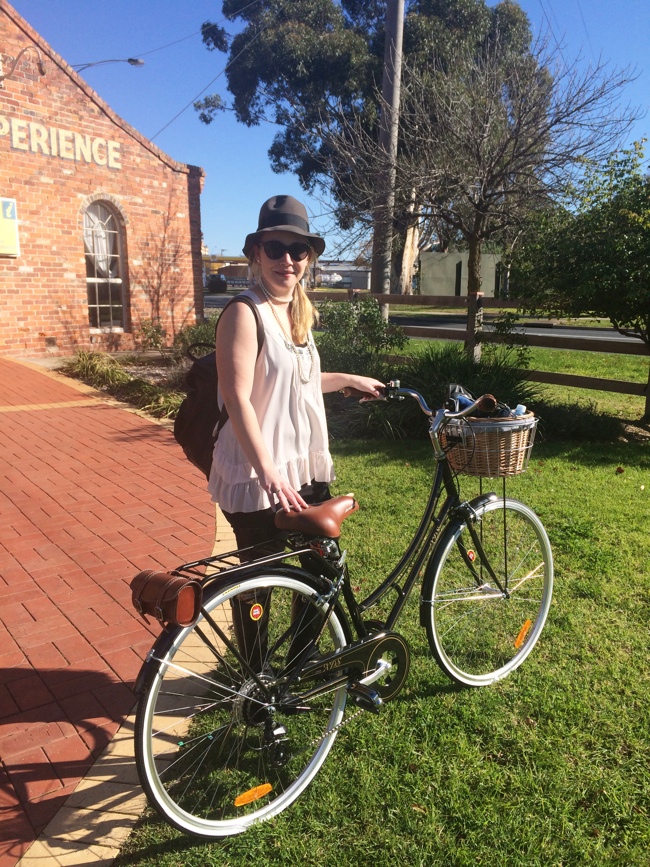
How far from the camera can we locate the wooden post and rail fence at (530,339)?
26.6ft

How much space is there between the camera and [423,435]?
25.6ft

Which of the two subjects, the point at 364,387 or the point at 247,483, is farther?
the point at 364,387

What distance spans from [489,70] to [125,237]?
8233 millimetres

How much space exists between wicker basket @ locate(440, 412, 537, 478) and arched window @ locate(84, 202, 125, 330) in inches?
518

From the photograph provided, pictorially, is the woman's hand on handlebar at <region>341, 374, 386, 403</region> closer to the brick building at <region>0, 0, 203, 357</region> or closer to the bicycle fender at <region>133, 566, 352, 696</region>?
the bicycle fender at <region>133, 566, 352, 696</region>

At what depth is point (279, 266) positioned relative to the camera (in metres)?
2.52

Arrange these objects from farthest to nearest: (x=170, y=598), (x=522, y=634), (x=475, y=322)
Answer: (x=475, y=322), (x=522, y=634), (x=170, y=598)

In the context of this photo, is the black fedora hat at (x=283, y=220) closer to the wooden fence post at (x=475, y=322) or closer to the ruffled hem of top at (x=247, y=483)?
the ruffled hem of top at (x=247, y=483)

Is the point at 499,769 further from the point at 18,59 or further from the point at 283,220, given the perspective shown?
the point at 18,59

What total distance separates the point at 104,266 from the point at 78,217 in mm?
Answer: 1200

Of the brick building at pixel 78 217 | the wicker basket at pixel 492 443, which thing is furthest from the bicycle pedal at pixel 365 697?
the brick building at pixel 78 217

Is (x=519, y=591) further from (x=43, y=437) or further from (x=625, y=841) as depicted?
(x=43, y=437)

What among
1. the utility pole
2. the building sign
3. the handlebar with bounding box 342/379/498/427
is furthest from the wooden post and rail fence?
the building sign

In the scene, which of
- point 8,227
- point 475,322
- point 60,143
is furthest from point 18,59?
point 475,322
